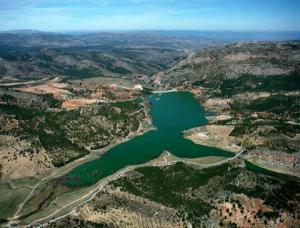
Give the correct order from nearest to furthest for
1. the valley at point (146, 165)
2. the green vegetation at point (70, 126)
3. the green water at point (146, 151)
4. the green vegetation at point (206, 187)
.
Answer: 1. the valley at point (146, 165)
2. the green vegetation at point (206, 187)
3. the green water at point (146, 151)
4. the green vegetation at point (70, 126)

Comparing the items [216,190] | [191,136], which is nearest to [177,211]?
[216,190]

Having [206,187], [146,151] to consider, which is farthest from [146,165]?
[206,187]

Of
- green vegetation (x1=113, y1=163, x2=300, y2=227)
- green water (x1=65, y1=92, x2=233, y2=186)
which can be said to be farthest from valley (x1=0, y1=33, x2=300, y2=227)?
green water (x1=65, y1=92, x2=233, y2=186)

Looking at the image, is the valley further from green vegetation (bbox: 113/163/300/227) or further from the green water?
the green water

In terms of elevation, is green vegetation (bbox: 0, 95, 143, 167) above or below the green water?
above

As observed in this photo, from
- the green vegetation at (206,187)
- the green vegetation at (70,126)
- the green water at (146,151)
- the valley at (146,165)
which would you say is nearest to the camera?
the valley at (146,165)

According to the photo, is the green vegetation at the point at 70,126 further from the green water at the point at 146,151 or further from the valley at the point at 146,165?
the green water at the point at 146,151

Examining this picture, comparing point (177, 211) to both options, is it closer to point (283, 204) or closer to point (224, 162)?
point (283, 204)

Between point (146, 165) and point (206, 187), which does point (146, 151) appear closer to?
point (146, 165)

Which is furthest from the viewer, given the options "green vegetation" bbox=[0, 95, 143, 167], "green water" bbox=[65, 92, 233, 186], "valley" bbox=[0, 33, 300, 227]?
"green vegetation" bbox=[0, 95, 143, 167]

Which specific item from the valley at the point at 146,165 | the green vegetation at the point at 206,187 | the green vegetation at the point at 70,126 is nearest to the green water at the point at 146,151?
the valley at the point at 146,165

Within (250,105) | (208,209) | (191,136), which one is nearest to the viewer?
(208,209)
